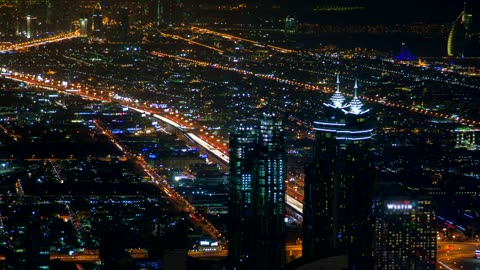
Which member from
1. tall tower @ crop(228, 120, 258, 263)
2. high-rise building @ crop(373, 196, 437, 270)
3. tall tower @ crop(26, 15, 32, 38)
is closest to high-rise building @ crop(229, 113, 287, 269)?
tall tower @ crop(228, 120, 258, 263)

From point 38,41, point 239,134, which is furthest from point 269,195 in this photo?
point 38,41

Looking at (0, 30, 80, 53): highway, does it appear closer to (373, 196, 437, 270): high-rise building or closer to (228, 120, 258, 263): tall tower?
(228, 120, 258, 263): tall tower

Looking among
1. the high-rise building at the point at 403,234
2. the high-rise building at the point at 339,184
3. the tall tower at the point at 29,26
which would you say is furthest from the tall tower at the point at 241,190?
the tall tower at the point at 29,26

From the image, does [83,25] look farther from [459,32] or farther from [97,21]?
[459,32]

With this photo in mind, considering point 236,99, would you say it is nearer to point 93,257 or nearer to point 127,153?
point 127,153

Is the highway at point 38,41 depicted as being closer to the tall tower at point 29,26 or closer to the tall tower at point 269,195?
the tall tower at point 29,26

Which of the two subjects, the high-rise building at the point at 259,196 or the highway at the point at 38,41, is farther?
the highway at the point at 38,41
